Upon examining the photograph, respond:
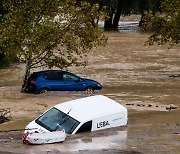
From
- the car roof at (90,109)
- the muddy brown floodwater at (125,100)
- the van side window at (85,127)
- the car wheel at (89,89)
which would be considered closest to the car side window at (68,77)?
the car wheel at (89,89)

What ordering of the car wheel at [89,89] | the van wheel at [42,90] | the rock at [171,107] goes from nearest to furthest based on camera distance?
the rock at [171,107]
the van wheel at [42,90]
the car wheel at [89,89]

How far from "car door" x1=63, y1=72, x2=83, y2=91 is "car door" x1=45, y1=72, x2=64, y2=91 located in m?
0.21

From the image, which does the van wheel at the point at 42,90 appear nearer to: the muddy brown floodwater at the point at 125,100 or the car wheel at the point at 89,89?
the muddy brown floodwater at the point at 125,100

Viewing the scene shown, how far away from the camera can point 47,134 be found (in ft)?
48.5

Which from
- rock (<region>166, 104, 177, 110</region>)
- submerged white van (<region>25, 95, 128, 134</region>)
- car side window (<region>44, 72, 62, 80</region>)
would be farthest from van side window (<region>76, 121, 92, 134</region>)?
car side window (<region>44, 72, 62, 80</region>)

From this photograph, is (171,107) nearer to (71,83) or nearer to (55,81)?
(71,83)

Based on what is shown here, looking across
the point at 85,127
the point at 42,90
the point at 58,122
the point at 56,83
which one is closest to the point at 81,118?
the point at 85,127

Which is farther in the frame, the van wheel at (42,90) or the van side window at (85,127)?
the van wheel at (42,90)

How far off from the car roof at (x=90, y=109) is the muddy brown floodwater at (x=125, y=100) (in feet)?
1.87

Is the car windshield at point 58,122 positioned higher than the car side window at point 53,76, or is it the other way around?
the car windshield at point 58,122

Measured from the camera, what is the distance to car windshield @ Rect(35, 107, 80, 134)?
616 inches

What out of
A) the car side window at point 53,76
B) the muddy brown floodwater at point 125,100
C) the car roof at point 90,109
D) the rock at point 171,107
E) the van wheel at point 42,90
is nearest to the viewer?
the muddy brown floodwater at point 125,100

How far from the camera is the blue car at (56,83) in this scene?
2634cm

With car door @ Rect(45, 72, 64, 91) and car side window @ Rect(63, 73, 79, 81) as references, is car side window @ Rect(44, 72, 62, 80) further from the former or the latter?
car side window @ Rect(63, 73, 79, 81)
